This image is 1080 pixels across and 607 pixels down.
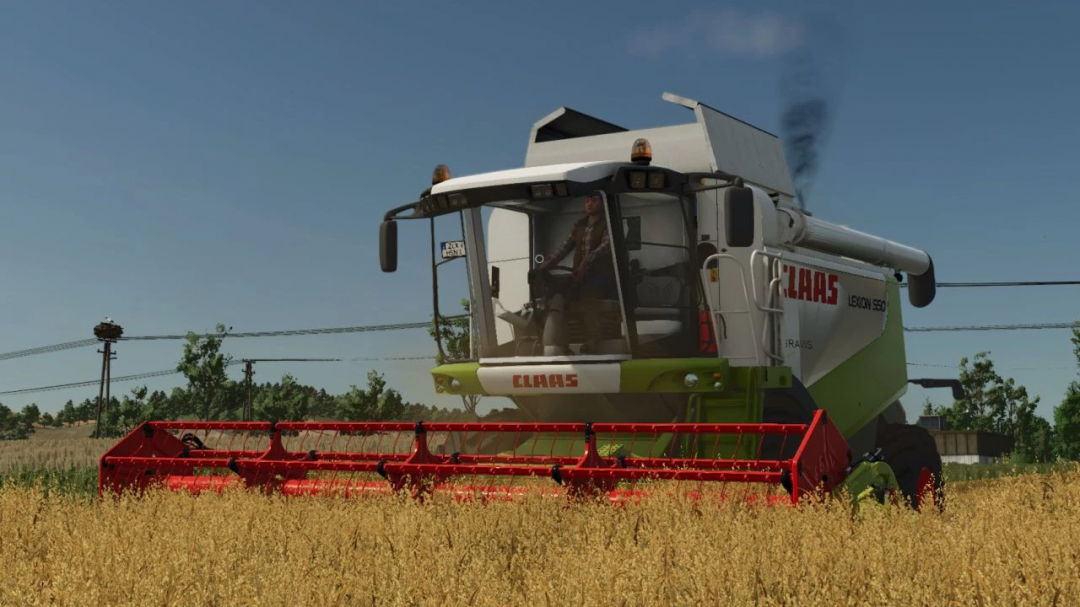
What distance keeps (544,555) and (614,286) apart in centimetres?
348

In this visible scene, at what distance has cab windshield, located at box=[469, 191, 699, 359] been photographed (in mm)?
8211

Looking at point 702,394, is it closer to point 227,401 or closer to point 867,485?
point 867,485

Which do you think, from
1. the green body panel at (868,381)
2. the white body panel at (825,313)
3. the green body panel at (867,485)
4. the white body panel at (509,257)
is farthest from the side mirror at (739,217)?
the green body panel at (868,381)

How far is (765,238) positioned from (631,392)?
1889 mm

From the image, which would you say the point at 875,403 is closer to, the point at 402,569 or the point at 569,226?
the point at 569,226

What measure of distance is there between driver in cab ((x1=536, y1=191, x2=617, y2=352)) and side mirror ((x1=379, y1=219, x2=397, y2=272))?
1.68 m

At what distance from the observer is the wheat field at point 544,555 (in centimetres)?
399

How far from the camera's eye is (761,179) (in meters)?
9.73

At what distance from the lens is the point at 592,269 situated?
27.2 feet

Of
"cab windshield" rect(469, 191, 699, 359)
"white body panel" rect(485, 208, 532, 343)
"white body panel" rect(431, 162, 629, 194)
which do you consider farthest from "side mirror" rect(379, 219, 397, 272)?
"cab windshield" rect(469, 191, 699, 359)

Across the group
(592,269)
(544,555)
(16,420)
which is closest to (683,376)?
(592,269)

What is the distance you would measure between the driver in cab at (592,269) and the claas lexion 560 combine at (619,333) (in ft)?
0.04

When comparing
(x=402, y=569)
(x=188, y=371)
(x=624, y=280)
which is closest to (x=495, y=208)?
(x=624, y=280)

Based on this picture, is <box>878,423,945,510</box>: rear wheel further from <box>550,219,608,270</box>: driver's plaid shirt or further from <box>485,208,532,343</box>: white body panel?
<box>485,208,532,343</box>: white body panel
